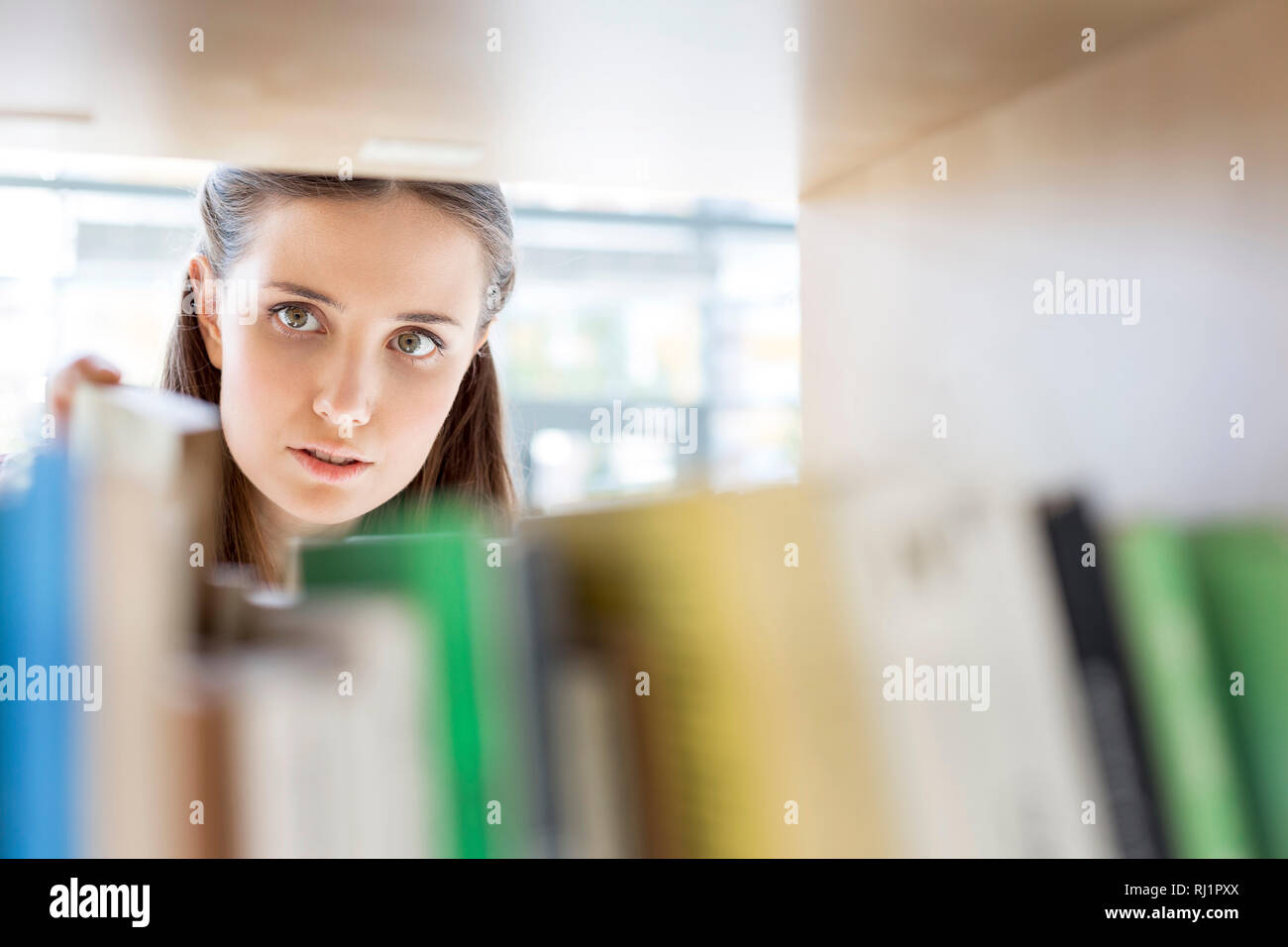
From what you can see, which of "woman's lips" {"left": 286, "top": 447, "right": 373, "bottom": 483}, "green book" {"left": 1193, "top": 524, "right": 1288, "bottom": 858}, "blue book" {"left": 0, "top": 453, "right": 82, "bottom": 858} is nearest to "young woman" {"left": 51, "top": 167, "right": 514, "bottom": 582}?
"woman's lips" {"left": 286, "top": 447, "right": 373, "bottom": 483}

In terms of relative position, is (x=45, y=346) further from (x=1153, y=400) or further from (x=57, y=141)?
(x=1153, y=400)

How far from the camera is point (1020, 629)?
1.65ft

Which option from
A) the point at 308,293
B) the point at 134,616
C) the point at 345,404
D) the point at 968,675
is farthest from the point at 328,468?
the point at 968,675

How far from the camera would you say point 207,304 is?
1088 mm

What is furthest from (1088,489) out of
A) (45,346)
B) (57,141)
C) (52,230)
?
(52,230)

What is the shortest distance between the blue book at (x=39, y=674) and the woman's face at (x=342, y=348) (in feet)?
1.24

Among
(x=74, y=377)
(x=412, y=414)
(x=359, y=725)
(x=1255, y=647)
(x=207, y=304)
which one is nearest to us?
(x=359, y=725)

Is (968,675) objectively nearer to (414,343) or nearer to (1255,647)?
(1255,647)

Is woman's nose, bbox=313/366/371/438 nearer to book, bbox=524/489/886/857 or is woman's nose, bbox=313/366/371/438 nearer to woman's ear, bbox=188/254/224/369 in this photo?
woman's ear, bbox=188/254/224/369

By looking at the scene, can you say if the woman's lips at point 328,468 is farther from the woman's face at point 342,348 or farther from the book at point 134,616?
the book at point 134,616

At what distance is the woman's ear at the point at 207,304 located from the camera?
1.07 metres

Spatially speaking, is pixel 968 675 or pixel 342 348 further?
pixel 342 348

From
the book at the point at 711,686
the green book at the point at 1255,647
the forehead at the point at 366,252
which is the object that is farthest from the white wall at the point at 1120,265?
the forehead at the point at 366,252

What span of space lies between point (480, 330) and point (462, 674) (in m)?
0.67
